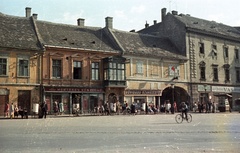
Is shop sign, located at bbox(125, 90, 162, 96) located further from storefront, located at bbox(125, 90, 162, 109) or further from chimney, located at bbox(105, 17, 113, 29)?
chimney, located at bbox(105, 17, 113, 29)

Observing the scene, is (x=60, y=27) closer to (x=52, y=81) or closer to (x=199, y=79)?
(x=52, y=81)

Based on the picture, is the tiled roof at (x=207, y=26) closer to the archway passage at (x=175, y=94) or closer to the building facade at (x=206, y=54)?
the building facade at (x=206, y=54)

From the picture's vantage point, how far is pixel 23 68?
104 feet

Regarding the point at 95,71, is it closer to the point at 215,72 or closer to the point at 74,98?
the point at 74,98

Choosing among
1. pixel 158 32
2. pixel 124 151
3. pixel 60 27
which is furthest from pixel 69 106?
pixel 124 151

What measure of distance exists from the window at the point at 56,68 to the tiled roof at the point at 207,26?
19.3m

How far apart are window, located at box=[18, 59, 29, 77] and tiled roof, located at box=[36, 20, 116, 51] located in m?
2.96

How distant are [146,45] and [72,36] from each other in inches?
412

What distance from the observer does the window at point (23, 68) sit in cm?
3155

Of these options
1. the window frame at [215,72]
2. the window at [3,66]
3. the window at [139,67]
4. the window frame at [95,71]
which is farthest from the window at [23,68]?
the window frame at [215,72]

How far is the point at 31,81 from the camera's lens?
3188cm

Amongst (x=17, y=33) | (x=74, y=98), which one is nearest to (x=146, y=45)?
(x=74, y=98)

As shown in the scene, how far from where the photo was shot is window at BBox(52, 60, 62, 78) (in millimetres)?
33438

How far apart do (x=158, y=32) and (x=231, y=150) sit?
4154 cm
